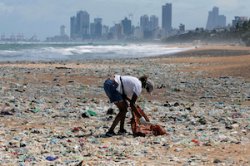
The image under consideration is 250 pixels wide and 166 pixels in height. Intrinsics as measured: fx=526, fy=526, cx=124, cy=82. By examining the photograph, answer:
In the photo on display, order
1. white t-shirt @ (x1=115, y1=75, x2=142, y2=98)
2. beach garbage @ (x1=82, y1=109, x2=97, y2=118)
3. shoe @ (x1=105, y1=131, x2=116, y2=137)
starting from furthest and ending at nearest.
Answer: beach garbage @ (x1=82, y1=109, x2=97, y2=118) → shoe @ (x1=105, y1=131, x2=116, y2=137) → white t-shirt @ (x1=115, y1=75, x2=142, y2=98)

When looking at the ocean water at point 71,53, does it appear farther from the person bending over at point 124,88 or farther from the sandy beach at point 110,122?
the person bending over at point 124,88

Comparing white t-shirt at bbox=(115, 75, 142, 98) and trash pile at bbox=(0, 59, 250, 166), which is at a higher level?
white t-shirt at bbox=(115, 75, 142, 98)

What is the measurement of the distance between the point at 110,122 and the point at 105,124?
37 centimetres

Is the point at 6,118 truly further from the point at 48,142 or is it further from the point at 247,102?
the point at 247,102

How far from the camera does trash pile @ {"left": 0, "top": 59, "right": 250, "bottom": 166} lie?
9.11 metres

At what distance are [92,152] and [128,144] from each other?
949 millimetres

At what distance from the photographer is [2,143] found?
1022cm

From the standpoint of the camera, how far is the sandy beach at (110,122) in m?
9.09

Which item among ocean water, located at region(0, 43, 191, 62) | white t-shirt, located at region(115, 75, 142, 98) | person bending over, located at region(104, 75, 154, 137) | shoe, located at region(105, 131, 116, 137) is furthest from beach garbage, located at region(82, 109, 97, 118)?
ocean water, located at region(0, 43, 191, 62)

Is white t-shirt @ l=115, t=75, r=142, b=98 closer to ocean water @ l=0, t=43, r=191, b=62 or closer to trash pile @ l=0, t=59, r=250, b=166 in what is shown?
trash pile @ l=0, t=59, r=250, b=166

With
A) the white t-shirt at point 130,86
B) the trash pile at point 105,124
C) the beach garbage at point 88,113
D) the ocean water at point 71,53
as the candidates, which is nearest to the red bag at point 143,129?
the trash pile at point 105,124

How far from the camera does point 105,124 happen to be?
12797mm

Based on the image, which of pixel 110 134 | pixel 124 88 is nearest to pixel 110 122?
pixel 110 134

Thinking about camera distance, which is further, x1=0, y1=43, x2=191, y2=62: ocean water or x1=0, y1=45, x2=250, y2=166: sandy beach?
x1=0, y1=43, x2=191, y2=62: ocean water
